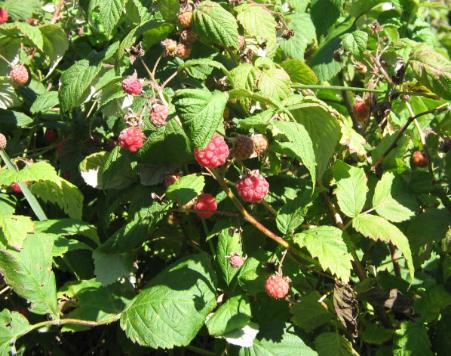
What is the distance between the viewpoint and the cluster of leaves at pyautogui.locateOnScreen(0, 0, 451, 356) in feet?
4.32

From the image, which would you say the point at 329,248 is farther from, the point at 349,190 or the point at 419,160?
the point at 419,160

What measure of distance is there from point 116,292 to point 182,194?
1.22 feet

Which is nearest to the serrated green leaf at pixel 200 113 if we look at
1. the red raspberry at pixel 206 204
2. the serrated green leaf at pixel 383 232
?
the red raspberry at pixel 206 204

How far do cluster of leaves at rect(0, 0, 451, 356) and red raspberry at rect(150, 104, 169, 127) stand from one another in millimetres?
40

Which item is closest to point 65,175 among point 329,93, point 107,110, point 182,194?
point 107,110

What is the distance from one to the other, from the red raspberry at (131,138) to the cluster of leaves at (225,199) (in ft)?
0.08

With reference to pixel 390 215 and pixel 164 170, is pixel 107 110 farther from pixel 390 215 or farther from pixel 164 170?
pixel 390 215

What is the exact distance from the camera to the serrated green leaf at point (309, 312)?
4.59 feet

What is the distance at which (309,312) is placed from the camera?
4.63 ft

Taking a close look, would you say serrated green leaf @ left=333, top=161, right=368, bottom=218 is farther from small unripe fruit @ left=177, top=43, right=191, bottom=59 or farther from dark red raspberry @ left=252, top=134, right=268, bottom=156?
small unripe fruit @ left=177, top=43, right=191, bottom=59

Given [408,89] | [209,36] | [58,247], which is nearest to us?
[209,36]

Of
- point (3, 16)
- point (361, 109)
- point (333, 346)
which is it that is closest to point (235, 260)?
point (333, 346)

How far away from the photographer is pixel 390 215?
1472mm

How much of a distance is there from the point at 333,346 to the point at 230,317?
10.4 inches
